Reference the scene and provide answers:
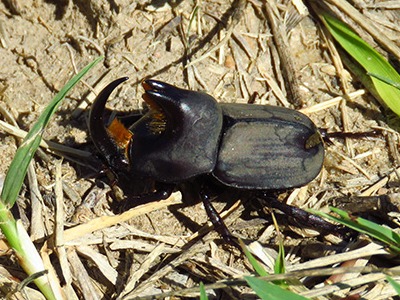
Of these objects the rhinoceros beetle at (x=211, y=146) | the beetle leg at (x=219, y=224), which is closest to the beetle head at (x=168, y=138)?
the rhinoceros beetle at (x=211, y=146)

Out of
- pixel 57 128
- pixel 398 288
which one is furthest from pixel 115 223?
pixel 398 288

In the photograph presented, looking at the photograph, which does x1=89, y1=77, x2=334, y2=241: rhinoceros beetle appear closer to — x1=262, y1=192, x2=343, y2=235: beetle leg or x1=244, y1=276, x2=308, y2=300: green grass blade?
x1=262, y1=192, x2=343, y2=235: beetle leg

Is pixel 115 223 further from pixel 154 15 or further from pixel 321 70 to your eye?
pixel 321 70

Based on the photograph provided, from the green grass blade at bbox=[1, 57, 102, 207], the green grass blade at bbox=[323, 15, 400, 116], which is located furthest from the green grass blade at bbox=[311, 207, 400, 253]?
the green grass blade at bbox=[1, 57, 102, 207]

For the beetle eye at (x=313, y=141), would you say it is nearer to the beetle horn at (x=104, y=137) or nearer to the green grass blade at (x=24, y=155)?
the beetle horn at (x=104, y=137)

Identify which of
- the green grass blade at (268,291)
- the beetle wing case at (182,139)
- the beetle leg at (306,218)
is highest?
the beetle wing case at (182,139)

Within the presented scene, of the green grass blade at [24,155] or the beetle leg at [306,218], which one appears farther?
→ the beetle leg at [306,218]

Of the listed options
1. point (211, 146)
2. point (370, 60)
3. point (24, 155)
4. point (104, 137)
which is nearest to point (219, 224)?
point (211, 146)
